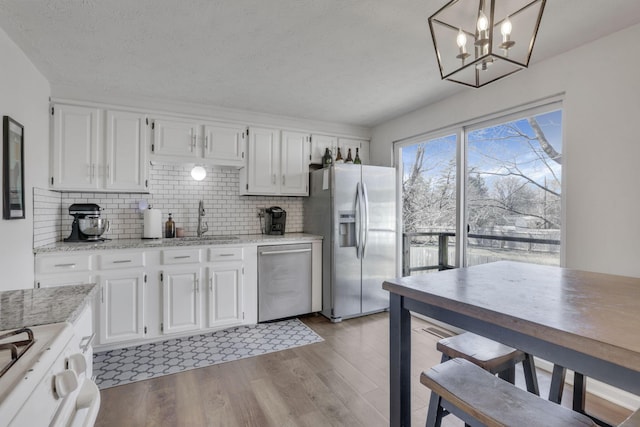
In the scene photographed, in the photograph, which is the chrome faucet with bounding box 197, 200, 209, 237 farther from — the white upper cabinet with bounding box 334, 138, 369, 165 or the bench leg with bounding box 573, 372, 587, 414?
the bench leg with bounding box 573, 372, 587, 414

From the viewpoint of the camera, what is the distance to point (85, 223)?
9.39ft

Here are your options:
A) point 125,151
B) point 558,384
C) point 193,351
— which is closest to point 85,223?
point 125,151

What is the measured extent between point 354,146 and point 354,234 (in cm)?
136

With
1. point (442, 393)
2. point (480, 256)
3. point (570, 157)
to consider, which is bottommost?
point (442, 393)

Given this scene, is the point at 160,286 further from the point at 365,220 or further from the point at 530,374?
the point at 530,374

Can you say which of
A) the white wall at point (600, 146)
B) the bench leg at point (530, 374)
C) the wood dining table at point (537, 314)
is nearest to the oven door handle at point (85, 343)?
the wood dining table at point (537, 314)

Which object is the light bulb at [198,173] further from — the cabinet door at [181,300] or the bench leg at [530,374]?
the bench leg at [530,374]

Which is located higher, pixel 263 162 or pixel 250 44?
pixel 250 44

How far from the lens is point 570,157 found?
90.0 inches

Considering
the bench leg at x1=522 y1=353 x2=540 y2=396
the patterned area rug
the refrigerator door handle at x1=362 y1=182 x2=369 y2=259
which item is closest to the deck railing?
the refrigerator door handle at x1=362 y1=182 x2=369 y2=259

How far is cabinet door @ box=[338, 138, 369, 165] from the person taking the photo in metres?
4.18

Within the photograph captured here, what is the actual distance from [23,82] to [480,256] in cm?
402

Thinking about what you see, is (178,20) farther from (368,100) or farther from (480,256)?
(480,256)

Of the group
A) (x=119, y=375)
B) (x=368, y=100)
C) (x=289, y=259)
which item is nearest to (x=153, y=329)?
(x=119, y=375)
